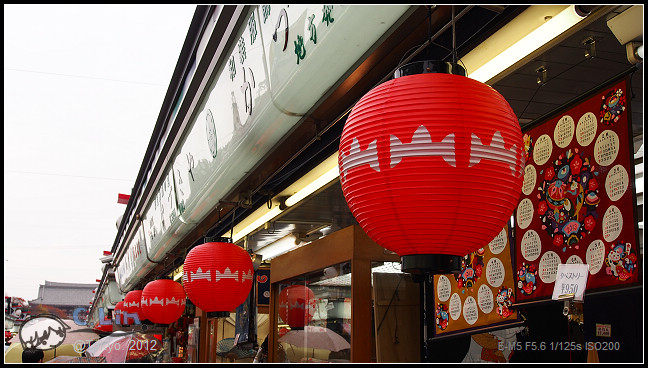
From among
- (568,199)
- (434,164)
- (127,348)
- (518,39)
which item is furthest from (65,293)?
(434,164)

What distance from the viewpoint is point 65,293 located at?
61344 millimetres

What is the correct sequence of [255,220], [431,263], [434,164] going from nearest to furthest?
[434,164] < [431,263] < [255,220]

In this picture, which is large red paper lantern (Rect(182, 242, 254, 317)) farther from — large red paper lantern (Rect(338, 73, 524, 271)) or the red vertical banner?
large red paper lantern (Rect(338, 73, 524, 271))

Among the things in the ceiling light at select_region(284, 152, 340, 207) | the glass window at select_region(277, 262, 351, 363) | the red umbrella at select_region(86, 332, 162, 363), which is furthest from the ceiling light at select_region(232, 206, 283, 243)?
the red umbrella at select_region(86, 332, 162, 363)

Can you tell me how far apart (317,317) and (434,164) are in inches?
168

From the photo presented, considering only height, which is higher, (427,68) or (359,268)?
(427,68)

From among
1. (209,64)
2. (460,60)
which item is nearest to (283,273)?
(209,64)

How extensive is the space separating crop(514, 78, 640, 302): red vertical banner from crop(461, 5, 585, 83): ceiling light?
0.57m

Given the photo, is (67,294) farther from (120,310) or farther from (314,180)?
(314,180)

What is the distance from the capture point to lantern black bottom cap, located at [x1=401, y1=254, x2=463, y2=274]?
204 cm

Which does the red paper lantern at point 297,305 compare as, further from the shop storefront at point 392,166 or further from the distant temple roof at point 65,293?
the distant temple roof at point 65,293

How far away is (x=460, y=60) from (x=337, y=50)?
0.66m

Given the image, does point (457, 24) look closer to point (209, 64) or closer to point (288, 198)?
point (209, 64)

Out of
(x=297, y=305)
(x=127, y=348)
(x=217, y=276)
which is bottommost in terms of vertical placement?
(x=127, y=348)
